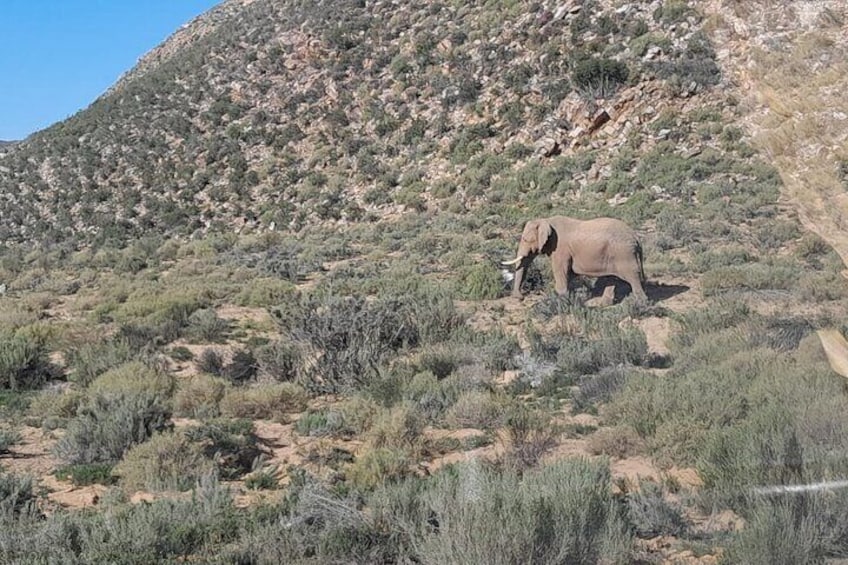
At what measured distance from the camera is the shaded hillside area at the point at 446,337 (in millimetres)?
4648

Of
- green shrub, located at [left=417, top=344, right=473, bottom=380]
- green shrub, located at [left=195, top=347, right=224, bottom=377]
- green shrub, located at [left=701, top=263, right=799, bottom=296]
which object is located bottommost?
green shrub, located at [left=701, top=263, right=799, bottom=296]

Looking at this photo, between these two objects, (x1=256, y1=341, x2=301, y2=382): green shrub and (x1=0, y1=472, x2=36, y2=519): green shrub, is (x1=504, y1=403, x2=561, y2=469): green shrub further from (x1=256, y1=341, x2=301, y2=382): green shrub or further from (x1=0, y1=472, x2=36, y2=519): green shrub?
(x1=0, y1=472, x2=36, y2=519): green shrub

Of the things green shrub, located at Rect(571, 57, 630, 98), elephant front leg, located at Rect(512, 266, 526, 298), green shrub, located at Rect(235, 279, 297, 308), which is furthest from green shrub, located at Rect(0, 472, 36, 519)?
green shrub, located at Rect(571, 57, 630, 98)

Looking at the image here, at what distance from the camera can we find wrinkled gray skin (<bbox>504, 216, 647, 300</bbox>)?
491 inches

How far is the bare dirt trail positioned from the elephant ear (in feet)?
29.7

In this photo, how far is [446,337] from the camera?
11.4 m

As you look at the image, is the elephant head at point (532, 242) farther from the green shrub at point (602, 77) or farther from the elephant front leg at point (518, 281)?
the green shrub at point (602, 77)

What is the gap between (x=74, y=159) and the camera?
123 feet

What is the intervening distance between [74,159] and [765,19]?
3916cm

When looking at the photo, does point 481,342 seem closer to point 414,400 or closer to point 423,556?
point 414,400

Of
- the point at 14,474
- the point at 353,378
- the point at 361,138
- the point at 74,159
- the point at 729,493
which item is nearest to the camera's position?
the point at 729,493

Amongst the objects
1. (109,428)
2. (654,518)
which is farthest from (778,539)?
(109,428)

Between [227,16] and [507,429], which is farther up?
[227,16]

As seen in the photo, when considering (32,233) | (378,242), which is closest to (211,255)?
(378,242)
